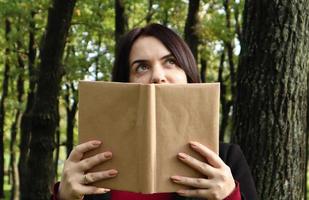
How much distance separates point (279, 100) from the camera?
3480mm

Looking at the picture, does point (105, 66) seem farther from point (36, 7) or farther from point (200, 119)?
point (200, 119)

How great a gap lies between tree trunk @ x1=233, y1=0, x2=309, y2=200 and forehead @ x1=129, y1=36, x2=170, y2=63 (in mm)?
1479

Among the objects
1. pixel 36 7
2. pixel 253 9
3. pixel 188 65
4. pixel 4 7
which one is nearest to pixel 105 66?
pixel 36 7

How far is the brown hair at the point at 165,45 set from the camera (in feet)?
7.41

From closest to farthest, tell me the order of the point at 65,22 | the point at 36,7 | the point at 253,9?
1. the point at 253,9
2. the point at 65,22
3. the point at 36,7

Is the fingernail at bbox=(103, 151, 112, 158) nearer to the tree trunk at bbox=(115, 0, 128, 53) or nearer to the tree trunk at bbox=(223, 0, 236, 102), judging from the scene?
the tree trunk at bbox=(115, 0, 128, 53)

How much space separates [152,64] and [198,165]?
0.55m

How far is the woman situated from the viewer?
186 centimetres

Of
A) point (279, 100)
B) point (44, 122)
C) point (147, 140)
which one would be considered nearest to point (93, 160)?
point (147, 140)

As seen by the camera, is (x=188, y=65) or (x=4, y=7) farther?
(x=4, y=7)

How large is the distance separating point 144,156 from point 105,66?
45.1 ft

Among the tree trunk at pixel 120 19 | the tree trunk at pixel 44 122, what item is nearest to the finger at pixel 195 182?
the tree trunk at pixel 44 122

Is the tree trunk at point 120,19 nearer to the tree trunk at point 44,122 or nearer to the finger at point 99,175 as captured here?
the tree trunk at point 44,122

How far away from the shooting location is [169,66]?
2.22 m
